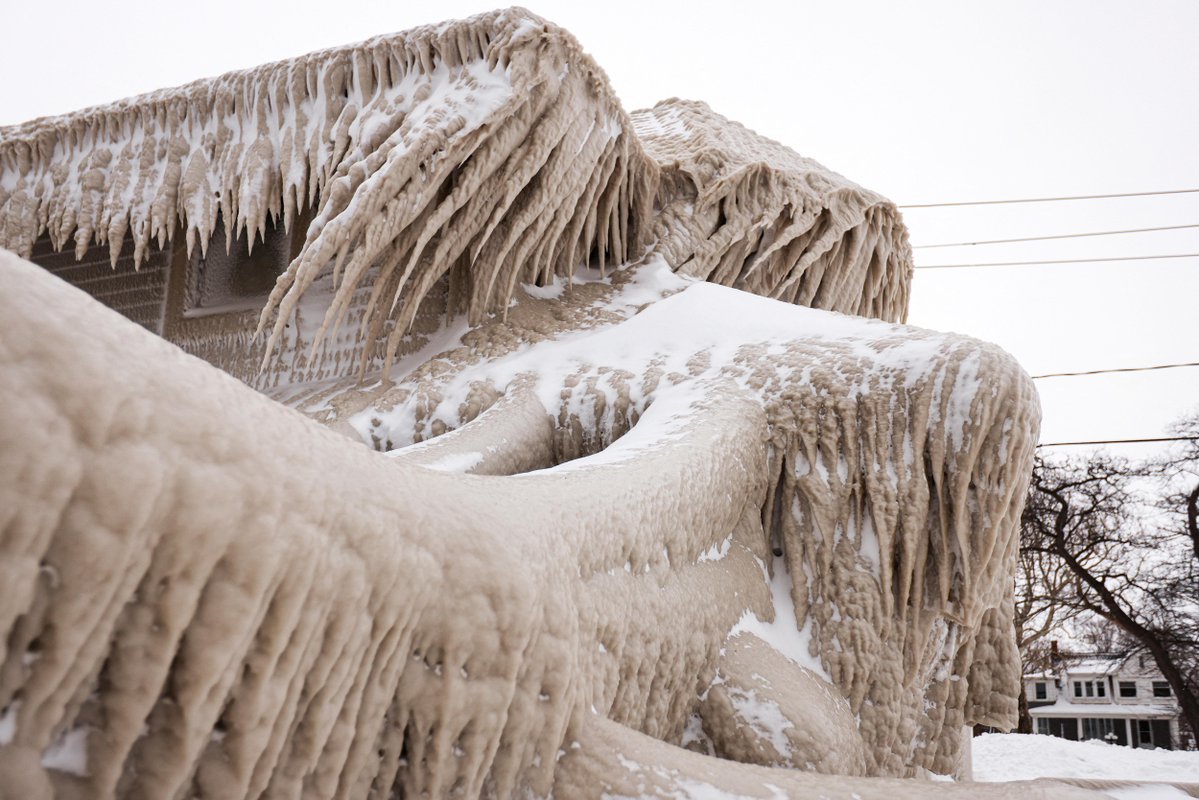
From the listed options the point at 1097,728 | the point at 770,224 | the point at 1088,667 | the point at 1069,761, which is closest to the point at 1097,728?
the point at 1097,728

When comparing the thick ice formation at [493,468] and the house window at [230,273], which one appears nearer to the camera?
the thick ice formation at [493,468]

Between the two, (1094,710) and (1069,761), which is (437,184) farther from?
(1094,710)

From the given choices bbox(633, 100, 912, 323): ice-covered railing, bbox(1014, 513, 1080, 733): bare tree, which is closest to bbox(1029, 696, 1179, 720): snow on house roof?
bbox(1014, 513, 1080, 733): bare tree

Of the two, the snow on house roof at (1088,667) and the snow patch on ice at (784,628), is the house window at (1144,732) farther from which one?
the snow patch on ice at (784,628)

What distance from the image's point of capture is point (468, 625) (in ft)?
3.19

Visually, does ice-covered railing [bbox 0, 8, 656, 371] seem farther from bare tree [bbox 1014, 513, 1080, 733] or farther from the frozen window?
the frozen window

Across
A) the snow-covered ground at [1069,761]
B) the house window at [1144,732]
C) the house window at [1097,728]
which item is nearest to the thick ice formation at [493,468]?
the snow-covered ground at [1069,761]

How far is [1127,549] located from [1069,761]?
15.4ft

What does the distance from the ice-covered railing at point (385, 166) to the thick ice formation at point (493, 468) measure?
0.01 meters

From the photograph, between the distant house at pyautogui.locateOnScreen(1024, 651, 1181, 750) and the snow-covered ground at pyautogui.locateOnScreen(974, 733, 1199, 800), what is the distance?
599 cm

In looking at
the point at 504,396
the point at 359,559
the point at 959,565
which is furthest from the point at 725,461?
the point at 359,559

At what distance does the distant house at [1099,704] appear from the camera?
1123cm

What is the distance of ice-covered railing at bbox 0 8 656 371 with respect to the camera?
8.63ft

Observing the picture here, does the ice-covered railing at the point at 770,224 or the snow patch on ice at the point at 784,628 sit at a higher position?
the ice-covered railing at the point at 770,224
